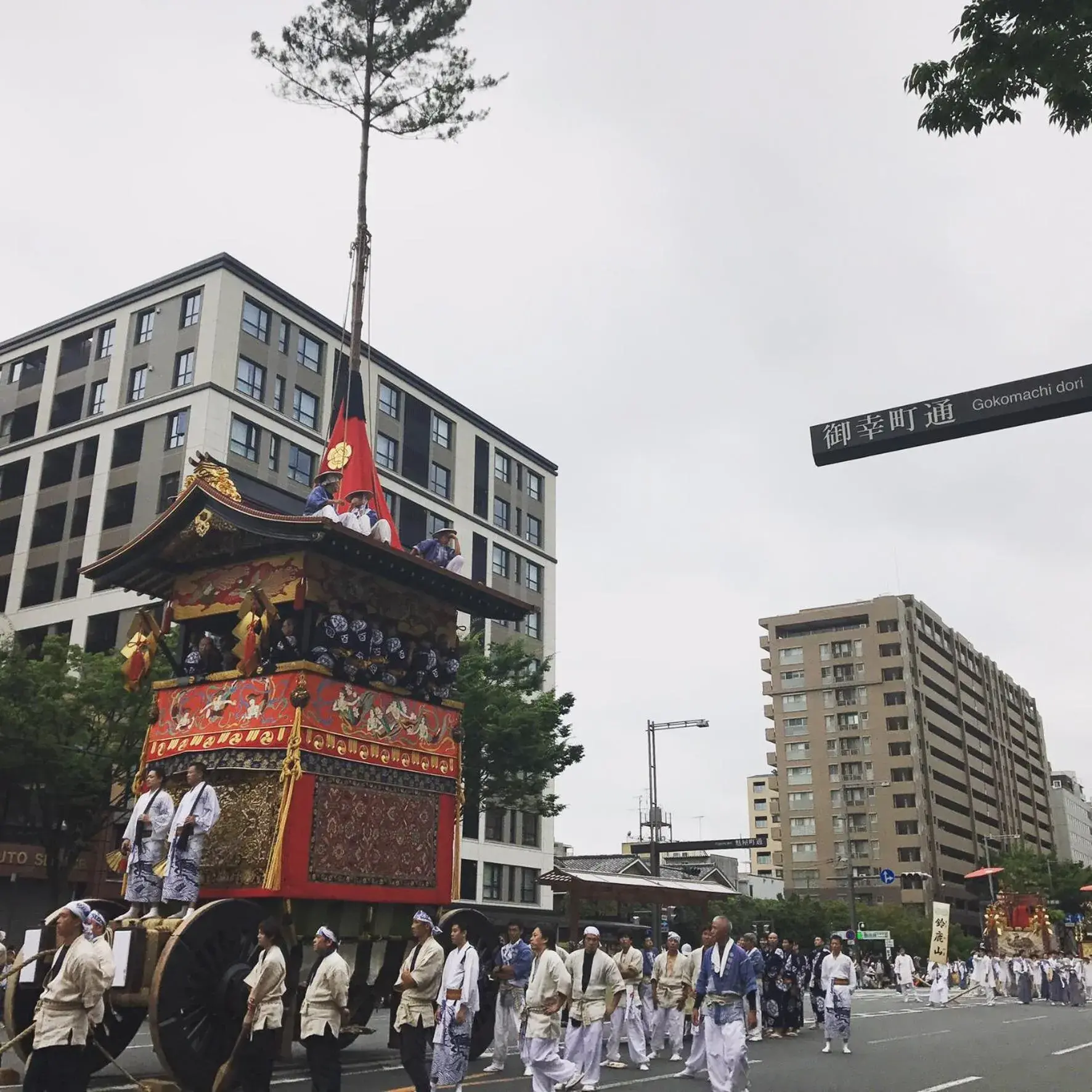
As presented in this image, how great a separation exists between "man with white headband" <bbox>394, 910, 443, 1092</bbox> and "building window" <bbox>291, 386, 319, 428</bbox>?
117 feet

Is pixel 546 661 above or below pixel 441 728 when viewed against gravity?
above

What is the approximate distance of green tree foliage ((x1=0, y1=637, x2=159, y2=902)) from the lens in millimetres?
24656

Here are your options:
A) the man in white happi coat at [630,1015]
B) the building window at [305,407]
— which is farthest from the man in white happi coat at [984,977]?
the building window at [305,407]

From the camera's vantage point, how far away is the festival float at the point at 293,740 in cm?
1109

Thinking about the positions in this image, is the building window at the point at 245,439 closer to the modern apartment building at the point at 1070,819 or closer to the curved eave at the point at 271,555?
the curved eave at the point at 271,555

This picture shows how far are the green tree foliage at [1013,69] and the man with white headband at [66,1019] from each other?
937 centimetres

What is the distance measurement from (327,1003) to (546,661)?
21.3 meters

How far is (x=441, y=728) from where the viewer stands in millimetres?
14453

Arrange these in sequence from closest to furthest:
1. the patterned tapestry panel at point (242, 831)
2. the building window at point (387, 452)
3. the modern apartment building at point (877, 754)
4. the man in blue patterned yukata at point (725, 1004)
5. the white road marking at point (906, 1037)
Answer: the man in blue patterned yukata at point (725, 1004) < the patterned tapestry panel at point (242, 831) < the white road marking at point (906, 1037) < the building window at point (387, 452) < the modern apartment building at point (877, 754)

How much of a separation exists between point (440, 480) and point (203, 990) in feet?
139

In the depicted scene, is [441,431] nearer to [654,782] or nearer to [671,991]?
[654,782]

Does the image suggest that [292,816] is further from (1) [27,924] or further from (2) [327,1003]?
(1) [27,924]

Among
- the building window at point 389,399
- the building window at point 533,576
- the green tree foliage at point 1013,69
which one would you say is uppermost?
the building window at point 389,399

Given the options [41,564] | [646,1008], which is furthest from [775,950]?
[41,564]
